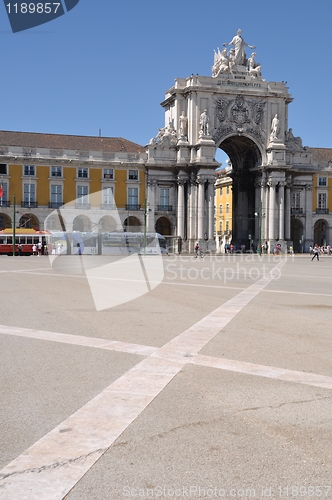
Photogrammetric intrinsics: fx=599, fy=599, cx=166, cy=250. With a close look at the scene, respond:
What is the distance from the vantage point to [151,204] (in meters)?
69.4

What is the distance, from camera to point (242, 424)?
5715 millimetres

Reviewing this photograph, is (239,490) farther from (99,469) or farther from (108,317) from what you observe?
(108,317)

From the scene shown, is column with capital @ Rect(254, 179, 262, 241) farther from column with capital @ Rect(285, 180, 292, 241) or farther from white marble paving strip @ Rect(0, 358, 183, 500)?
white marble paving strip @ Rect(0, 358, 183, 500)

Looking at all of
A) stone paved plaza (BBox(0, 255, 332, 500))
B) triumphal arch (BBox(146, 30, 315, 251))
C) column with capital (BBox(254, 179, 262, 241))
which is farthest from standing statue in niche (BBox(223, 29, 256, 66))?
stone paved plaza (BBox(0, 255, 332, 500))

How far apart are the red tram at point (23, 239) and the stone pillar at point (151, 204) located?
12112 mm

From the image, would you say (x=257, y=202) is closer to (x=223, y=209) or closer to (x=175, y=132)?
(x=175, y=132)

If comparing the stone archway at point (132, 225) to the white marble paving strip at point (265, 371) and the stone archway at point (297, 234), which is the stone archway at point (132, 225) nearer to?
the stone archway at point (297, 234)

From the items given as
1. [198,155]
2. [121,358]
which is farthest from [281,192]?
[121,358]

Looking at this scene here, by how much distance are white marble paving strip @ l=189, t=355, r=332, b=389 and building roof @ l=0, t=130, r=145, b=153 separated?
62774mm

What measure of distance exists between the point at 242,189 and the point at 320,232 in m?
13.0

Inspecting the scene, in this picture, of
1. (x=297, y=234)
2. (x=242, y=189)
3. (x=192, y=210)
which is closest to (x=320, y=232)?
(x=297, y=234)

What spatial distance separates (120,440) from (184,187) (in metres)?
64.5

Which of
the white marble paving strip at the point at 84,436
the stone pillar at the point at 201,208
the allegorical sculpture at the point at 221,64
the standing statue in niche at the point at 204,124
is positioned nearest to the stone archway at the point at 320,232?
the stone pillar at the point at 201,208

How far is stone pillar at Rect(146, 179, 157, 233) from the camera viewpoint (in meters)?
68.9
